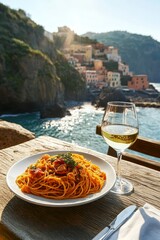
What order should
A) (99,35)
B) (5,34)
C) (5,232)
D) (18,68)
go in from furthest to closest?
(99,35) < (5,34) < (18,68) < (5,232)

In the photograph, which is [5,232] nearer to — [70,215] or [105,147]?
[70,215]

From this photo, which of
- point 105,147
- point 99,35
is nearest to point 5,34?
point 105,147

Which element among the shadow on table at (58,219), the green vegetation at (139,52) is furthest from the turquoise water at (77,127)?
the green vegetation at (139,52)

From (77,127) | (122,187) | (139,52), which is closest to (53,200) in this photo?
(122,187)

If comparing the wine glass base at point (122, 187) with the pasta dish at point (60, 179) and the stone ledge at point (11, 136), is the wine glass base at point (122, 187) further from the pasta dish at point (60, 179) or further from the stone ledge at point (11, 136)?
the stone ledge at point (11, 136)

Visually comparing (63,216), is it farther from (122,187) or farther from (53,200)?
(122,187)

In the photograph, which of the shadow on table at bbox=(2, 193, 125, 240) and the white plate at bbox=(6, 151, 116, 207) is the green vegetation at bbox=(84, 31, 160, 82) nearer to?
the white plate at bbox=(6, 151, 116, 207)
